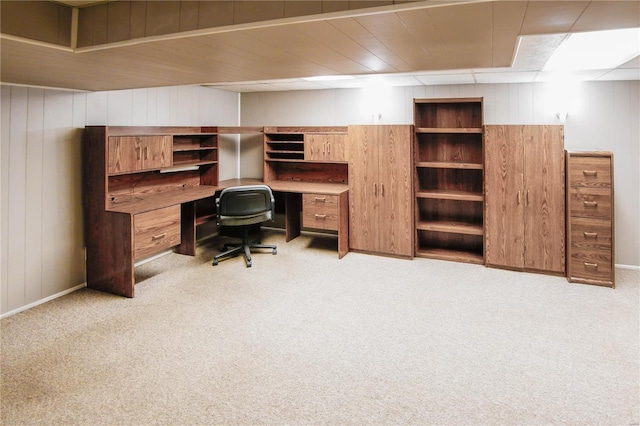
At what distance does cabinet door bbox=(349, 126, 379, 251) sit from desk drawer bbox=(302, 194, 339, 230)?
265 mm

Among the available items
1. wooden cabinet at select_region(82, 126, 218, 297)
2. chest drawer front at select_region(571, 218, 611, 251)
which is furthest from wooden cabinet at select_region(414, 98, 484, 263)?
wooden cabinet at select_region(82, 126, 218, 297)

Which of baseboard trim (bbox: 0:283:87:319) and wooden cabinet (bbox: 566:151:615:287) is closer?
baseboard trim (bbox: 0:283:87:319)

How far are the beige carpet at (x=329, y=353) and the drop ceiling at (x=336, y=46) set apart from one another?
1679 millimetres

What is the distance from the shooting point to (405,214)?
432 centimetres

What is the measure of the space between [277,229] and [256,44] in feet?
13.9

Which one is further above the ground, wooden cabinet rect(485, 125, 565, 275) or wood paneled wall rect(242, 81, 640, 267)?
wood paneled wall rect(242, 81, 640, 267)

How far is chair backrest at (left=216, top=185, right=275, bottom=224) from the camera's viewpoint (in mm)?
4070

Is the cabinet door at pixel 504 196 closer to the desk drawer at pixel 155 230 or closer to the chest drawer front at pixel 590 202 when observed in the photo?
the chest drawer front at pixel 590 202

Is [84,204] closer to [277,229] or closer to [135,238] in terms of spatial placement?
[135,238]

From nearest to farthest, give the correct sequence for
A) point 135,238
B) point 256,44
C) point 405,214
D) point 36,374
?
point 256,44 → point 36,374 → point 135,238 → point 405,214

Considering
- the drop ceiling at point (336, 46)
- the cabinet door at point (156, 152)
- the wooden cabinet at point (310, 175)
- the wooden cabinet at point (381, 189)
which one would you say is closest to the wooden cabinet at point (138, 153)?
the cabinet door at point (156, 152)

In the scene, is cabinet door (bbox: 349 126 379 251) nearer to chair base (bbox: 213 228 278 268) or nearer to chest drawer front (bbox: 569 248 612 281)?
chair base (bbox: 213 228 278 268)

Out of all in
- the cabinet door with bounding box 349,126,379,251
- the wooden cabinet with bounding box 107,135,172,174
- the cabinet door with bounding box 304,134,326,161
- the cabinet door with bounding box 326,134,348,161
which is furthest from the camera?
the cabinet door with bounding box 304,134,326,161

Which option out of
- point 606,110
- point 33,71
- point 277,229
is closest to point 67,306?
point 33,71
